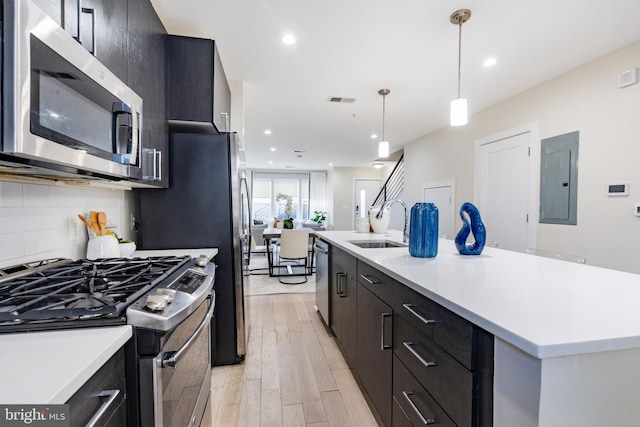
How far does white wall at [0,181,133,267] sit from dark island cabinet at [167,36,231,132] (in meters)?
0.75

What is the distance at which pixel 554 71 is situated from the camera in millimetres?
2867

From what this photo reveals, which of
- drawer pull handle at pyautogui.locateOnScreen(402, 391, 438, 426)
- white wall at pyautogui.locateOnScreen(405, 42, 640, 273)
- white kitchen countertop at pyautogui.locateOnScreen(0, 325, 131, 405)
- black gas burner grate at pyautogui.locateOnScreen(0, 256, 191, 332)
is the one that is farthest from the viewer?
white wall at pyautogui.locateOnScreen(405, 42, 640, 273)

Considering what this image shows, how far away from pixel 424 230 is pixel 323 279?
149 cm

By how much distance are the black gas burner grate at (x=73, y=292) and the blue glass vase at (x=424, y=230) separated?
127 centimetres

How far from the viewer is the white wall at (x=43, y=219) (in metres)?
1.15

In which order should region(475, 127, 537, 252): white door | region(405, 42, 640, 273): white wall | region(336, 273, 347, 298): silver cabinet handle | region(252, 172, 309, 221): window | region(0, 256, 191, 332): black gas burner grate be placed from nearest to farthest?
1. region(0, 256, 191, 332): black gas burner grate
2. region(336, 273, 347, 298): silver cabinet handle
3. region(405, 42, 640, 273): white wall
4. region(475, 127, 537, 252): white door
5. region(252, 172, 309, 221): window

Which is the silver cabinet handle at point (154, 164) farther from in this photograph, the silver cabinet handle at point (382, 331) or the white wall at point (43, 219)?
the silver cabinet handle at point (382, 331)

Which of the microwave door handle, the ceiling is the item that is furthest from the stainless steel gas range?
the ceiling

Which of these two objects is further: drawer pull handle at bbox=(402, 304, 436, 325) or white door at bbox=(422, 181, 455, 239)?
white door at bbox=(422, 181, 455, 239)

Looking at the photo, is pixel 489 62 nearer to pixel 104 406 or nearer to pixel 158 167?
pixel 158 167

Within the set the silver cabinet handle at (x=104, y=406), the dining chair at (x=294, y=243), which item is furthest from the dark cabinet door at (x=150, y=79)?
the dining chair at (x=294, y=243)

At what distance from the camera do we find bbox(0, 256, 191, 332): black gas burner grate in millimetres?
726

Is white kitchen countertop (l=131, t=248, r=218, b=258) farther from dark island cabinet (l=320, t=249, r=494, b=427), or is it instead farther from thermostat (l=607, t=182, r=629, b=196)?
thermostat (l=607, t=182, r=629, b=196)

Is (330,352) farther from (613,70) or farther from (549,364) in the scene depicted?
(613,70)
